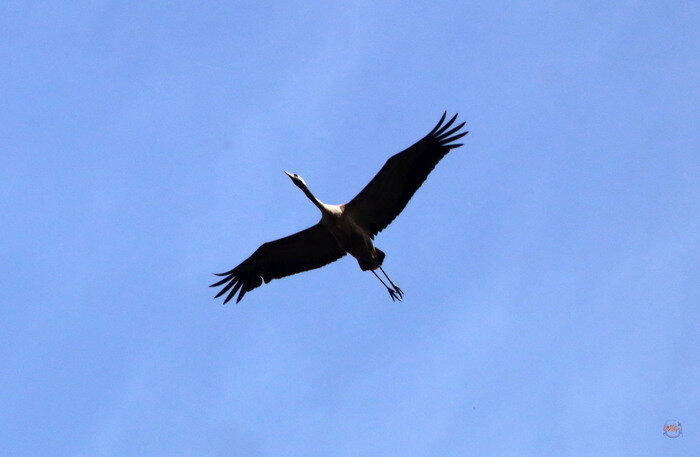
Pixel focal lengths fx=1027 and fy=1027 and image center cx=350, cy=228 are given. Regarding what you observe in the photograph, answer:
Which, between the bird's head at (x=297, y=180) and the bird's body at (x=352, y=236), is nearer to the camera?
the bird's body at (x=352, y=236)

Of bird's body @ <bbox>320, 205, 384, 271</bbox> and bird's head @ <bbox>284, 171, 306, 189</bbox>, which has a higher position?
bird's head @ <bbox>284, 171, 306, 189</bbox>

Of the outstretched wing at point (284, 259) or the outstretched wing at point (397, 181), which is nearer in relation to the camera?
the outstretched wing at point (397, 181)

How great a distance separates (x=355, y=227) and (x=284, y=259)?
2.34 m

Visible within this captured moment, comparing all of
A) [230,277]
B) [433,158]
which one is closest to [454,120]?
[433,158]

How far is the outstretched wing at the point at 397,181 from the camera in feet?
72.2

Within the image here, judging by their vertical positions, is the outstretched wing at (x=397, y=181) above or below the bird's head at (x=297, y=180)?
below

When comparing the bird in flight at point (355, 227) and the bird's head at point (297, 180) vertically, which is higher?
the bird's head at point (297, 180)

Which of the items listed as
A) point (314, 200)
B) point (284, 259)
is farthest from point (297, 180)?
point (284, 259)

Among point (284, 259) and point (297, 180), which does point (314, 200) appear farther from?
point (284, 259)

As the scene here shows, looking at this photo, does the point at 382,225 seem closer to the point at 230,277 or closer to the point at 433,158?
the point at 433,158

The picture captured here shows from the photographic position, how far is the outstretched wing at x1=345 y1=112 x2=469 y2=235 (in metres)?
22.0

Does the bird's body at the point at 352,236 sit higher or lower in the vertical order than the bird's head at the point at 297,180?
lower

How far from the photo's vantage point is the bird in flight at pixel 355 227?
72.6ft

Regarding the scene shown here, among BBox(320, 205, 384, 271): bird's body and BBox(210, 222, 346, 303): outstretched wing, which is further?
BBox(210, 222, 346, 303): outstretched wing
